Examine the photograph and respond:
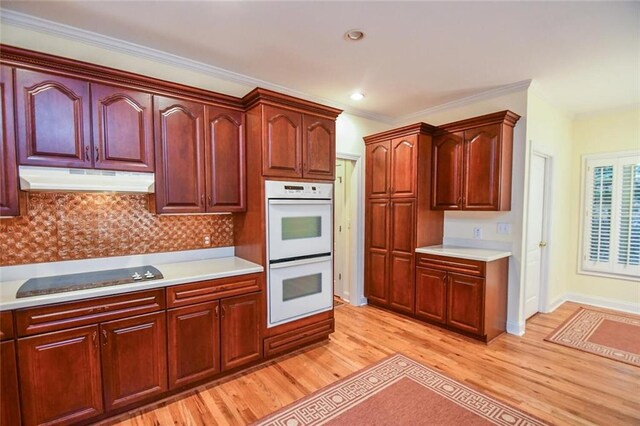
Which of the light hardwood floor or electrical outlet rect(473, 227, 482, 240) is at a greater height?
electrical outlet rect(473, 227, 482, 240)

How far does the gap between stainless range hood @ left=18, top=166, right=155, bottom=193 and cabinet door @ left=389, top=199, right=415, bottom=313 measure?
280cm

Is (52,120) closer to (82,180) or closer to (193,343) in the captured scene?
(82,180)

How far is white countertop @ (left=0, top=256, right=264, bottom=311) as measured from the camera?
1.74 metres

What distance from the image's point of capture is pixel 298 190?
2793mm

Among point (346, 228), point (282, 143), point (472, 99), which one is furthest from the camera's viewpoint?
point (346, 228)

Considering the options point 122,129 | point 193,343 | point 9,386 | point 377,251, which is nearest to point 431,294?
point 377,251

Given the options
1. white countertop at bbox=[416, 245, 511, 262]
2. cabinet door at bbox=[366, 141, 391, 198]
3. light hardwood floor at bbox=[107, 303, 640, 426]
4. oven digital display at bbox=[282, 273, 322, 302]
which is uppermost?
cabinet door at bbox=[366, 141, 391, 198]

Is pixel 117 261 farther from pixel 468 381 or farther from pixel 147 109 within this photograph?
pixel 468 381

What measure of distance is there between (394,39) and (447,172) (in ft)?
6.07

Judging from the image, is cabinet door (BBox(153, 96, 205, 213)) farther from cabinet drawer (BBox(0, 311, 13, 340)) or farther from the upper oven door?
cabinet drawer (BBox(0, 311, 13, 340))

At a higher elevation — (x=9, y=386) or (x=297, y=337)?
(x=9, y=386)

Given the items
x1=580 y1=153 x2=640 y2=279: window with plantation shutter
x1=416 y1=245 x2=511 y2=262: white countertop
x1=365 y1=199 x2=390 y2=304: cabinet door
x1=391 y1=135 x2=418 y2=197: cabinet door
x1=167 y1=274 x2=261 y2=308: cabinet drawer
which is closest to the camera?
x1=167 y1=274 x2=261 y2=308: cabinet drawer

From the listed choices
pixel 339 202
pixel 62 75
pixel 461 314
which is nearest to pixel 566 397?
pixel 461 314

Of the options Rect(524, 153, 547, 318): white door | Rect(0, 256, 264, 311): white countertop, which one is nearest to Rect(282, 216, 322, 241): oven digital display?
Rect(0, 256, 264, 311): white countertop
